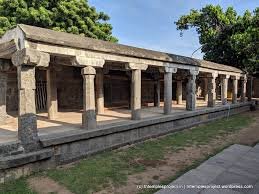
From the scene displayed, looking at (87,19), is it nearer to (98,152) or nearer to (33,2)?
(33,2)

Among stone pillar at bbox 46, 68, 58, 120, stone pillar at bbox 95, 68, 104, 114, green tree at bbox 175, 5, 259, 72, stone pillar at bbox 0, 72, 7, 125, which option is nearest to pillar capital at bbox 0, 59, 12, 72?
stone pillar at bbox 0, 72, 7, 125

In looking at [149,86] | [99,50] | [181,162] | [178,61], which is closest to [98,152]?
[181,162]

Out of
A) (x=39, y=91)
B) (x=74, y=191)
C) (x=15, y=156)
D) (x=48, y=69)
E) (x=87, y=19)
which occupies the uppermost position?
(x=87, y=19)

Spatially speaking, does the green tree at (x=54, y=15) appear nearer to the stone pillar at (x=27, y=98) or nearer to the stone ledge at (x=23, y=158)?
the stone pillar at (x=27, y=98)

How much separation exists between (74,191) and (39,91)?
8.89 m

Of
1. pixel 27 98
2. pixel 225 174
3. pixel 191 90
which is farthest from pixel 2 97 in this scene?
pixel 191 90

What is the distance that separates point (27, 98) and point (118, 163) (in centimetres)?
296

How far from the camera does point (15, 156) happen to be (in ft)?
19.1

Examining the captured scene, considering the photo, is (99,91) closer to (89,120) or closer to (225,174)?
(89,120)

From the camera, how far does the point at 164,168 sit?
6535mm

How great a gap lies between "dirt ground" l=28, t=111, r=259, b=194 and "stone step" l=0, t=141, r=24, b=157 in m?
0.75

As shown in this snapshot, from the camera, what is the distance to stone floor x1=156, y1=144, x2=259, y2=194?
4.91 meters

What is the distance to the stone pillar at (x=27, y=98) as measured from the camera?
607cm

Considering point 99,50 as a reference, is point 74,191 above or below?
below
